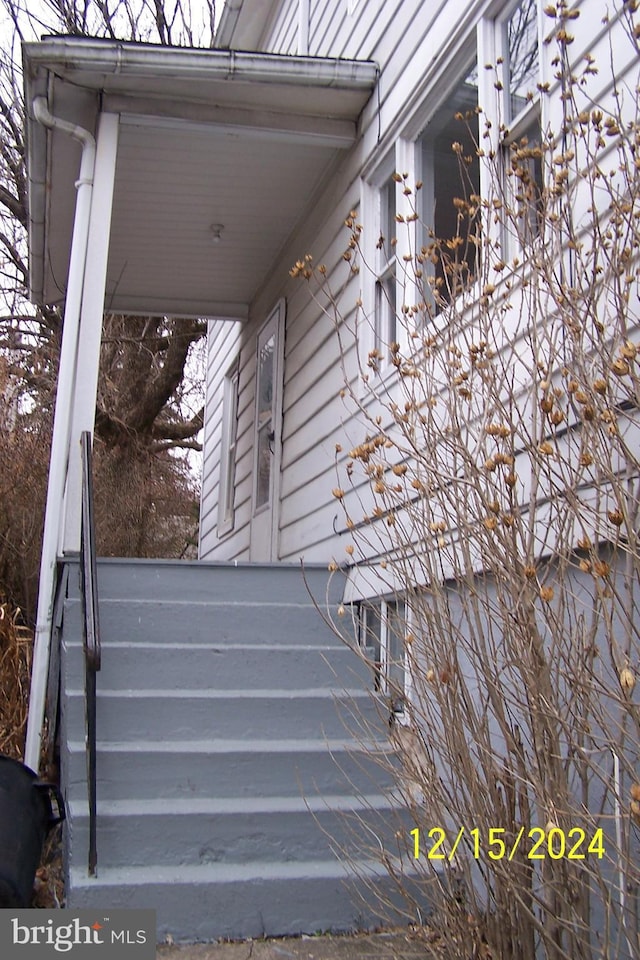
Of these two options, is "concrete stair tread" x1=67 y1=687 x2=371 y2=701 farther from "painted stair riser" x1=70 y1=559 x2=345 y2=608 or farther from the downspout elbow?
the downspout elbow

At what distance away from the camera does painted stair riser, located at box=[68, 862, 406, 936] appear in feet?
9.43

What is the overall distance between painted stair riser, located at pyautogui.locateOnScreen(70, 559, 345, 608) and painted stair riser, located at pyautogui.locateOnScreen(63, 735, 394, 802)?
97 centimetres

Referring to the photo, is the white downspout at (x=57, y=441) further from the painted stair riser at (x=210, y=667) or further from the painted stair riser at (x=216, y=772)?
the painted stair riser at (x=216, y=772)

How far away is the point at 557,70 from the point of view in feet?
10.4

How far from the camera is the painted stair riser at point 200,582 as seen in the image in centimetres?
431

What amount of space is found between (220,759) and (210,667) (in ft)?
1.86

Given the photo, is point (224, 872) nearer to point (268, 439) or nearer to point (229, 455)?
point (268, 439)

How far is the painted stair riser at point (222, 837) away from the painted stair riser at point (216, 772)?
0.12 m

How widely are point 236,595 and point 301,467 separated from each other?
6.27 feet

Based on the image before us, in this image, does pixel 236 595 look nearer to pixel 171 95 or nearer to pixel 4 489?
pixel 4 489

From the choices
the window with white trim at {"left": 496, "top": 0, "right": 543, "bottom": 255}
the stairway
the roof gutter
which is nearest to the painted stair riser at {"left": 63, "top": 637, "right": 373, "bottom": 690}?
the stairway

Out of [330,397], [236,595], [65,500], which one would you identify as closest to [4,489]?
[65,500]

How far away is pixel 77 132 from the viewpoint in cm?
496

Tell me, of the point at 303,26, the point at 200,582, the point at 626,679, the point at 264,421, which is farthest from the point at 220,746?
the point at 303,26
